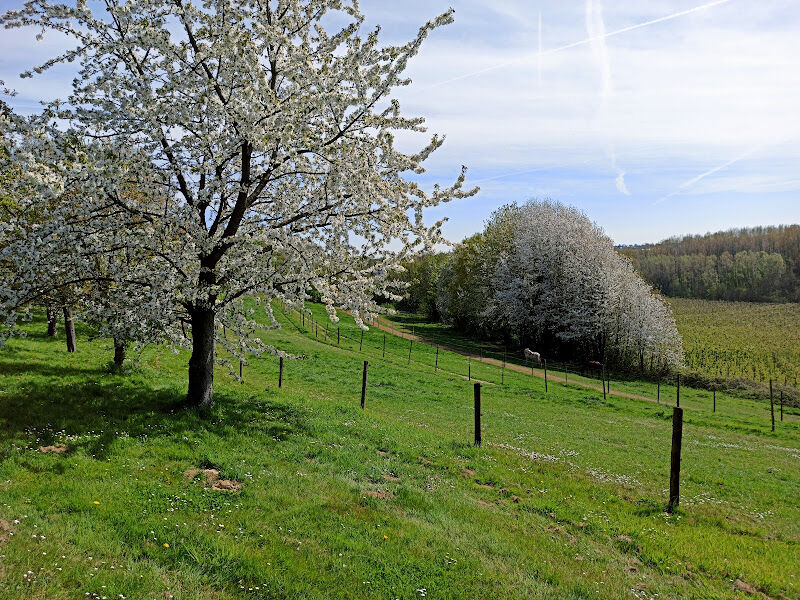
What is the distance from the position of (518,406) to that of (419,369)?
13.2 meters

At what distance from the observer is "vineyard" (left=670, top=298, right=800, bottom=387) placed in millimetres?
52516

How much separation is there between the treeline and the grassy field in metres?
37.0

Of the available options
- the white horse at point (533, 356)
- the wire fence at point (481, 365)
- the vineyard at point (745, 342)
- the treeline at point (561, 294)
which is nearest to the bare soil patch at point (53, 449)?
the wire fence at point (481, 365)

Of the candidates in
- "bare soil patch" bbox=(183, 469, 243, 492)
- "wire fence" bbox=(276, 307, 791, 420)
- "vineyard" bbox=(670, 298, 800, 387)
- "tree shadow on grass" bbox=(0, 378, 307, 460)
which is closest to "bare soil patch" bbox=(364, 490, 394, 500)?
"bare soil patch" bbox=(183, 469, 243, 492)

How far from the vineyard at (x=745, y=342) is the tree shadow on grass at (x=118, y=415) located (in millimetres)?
50554

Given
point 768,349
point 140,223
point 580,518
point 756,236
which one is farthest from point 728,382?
point 756,236

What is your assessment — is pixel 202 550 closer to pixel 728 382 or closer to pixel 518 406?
pixel 518 406

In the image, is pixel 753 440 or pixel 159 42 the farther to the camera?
pixel 753 440

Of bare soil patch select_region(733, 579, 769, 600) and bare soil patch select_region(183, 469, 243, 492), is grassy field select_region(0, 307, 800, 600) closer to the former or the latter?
bare soil patch select_region(733, 579, 769, 600)

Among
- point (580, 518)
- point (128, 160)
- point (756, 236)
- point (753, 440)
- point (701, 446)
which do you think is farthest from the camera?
point (756, 236)

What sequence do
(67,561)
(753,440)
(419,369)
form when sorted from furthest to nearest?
(419,369) → (753,440) → (67,561)

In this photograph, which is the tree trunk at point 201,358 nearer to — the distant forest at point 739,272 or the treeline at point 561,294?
the treeline at point 561,294

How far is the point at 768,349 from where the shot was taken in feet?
200

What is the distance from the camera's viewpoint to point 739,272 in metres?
143
